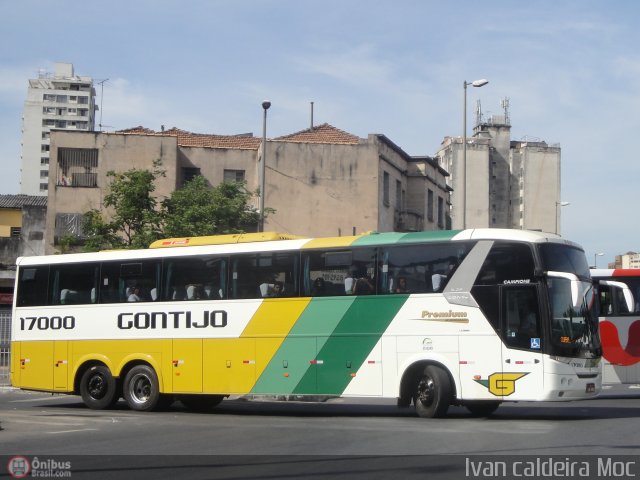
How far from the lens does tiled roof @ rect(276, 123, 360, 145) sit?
49.2 metres

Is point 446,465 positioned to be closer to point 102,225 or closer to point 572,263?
point 572,263

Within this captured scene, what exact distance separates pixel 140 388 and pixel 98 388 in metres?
1.09

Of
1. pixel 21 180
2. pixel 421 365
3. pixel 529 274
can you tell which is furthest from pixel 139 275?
pixel 21 180

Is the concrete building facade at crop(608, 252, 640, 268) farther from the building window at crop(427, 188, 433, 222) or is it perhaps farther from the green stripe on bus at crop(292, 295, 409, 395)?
the green stripe on bus at crop(292, 295, 409, 395)

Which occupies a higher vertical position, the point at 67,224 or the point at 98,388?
the point at 67,224

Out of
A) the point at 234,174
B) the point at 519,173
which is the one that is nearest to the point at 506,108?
the point at 519,173

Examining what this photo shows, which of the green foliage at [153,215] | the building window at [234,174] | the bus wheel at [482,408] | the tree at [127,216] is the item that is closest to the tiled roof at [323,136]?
the building window at [234,174]

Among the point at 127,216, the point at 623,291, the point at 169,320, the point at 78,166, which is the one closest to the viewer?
the point at 169,320

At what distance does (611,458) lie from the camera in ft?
36.4

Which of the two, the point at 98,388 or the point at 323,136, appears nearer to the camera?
the point at 98,388

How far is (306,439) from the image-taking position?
13773 mm

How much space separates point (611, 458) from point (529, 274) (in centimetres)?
557

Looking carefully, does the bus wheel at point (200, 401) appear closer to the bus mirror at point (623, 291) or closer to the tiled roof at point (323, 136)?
the bus mirror at point (623, 291)
